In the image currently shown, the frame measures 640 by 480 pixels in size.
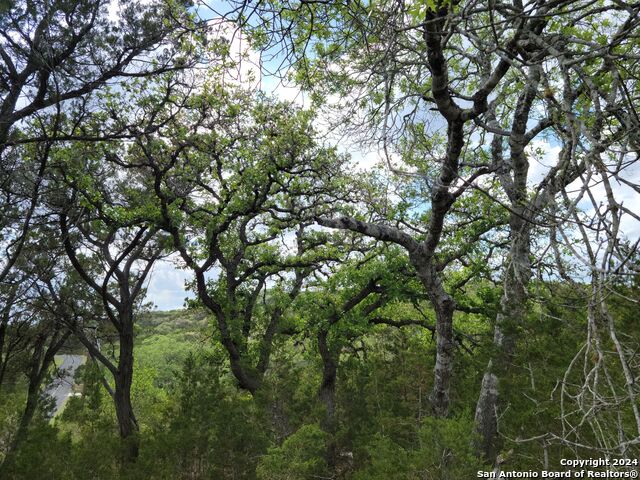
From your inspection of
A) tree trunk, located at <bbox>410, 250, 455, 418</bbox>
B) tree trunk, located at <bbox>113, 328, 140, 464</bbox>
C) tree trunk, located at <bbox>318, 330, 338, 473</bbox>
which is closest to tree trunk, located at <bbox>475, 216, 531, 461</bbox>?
tree trunk, located at <bbox>410, 250, 455, 418</bbox>

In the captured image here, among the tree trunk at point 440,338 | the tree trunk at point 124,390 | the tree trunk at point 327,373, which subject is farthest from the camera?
the tree trunk at point 327,373

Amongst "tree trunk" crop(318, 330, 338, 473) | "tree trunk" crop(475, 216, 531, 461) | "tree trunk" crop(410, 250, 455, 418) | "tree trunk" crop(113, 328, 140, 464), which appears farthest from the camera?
"tree trunk" crop(318, 330, 338, 473)

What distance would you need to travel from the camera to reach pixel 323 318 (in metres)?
9.76

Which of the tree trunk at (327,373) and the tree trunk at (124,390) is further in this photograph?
the tree trunk at (327,373)

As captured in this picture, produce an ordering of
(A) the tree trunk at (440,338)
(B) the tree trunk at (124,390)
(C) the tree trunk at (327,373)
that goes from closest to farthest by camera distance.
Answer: (A) the tree trunk at (440,338), (B) the tree trunk at (124,390), (C) the tree trunk at (327,373)

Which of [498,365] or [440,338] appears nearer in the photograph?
[498,365]

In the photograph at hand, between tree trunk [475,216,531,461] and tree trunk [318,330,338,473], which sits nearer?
tree trunk [475,216,531,461]

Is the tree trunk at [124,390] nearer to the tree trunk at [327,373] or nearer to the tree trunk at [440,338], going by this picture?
the tree trunk at [327,373]

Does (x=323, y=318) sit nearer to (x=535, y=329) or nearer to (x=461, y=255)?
(x=461, y=255)

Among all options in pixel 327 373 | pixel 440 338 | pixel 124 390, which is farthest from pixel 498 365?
pixel 124 390

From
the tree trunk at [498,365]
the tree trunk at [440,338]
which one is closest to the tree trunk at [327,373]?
the tree trunk at [440,338]

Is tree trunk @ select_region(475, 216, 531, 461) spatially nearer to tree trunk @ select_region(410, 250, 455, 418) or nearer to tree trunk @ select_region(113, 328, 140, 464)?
tree trunk @ select_region(410, 250, 455, 418)

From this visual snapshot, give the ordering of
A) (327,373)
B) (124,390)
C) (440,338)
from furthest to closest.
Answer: (327,373), (124,390), (440,338)

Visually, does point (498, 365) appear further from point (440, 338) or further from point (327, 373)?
point (327, 373)
